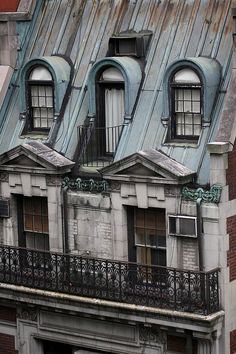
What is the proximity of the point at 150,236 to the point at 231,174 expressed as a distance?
2.82 meters

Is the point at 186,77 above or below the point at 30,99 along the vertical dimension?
above

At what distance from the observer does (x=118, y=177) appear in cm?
2683

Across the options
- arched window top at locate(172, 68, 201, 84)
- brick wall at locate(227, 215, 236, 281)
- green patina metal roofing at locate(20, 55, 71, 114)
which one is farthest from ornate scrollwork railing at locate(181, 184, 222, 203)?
green patina metal roofing at locate(20, 55, 71, 114)

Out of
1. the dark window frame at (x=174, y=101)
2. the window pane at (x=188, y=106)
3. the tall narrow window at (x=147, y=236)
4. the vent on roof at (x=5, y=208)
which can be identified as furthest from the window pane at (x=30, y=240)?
the window pane at (x=188, y=106)

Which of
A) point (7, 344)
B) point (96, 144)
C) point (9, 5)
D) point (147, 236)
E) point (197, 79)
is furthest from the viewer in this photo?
point (9, 5)

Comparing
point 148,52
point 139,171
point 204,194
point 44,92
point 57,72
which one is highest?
point 148,52

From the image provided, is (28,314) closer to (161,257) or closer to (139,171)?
(161,257)

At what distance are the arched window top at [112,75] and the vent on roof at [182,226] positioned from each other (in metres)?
3.86

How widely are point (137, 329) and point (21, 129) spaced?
632 centimetres

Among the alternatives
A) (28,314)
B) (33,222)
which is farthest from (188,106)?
(28,314)

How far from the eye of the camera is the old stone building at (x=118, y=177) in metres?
26.0

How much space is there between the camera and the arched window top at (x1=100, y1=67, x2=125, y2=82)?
27719mm

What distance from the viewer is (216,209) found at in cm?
2564

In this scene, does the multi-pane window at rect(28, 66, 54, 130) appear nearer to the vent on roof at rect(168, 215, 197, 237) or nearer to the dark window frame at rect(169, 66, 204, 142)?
the dark window frame at rect(169, 66, 204, 142)
